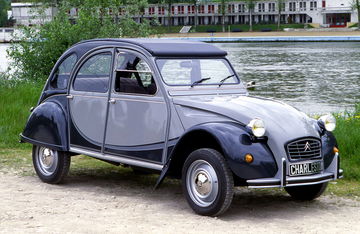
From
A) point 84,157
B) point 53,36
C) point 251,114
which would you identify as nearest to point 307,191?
point 251,114

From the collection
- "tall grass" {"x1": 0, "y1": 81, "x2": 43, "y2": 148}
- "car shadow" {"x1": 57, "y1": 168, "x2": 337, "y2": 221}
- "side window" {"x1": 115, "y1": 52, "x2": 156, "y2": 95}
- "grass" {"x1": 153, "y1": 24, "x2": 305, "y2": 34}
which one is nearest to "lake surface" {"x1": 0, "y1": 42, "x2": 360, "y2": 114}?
"tall grass" {"x1": 0, "y1": 81, "x2": 43, "y2": 148}

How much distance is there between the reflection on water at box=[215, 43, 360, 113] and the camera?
2798 centimetres

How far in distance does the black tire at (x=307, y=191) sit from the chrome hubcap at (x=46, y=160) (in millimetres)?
2879

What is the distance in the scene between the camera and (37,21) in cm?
2353

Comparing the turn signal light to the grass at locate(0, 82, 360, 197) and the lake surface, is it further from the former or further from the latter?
the lake surface

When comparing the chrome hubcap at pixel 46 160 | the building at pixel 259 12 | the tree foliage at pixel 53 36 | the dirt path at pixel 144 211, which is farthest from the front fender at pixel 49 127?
the building at pixel 259 12

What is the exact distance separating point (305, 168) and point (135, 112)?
1.99 metres

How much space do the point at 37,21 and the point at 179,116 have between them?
16.9m

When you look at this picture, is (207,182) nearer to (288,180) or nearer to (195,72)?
(288,180)

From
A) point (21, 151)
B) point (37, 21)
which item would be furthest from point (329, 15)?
point (21, 151)

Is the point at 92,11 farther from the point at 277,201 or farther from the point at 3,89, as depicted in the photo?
the point at 277,201

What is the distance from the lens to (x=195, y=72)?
820cm

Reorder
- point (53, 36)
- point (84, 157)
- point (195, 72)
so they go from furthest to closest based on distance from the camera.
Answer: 1. point (53, 36)
2. point (84, 157)
3. point (195, 72)

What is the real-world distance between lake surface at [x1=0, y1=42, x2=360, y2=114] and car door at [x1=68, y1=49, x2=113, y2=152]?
14.4 meters
